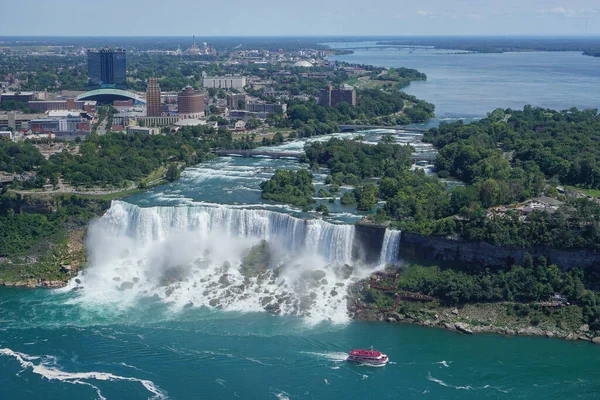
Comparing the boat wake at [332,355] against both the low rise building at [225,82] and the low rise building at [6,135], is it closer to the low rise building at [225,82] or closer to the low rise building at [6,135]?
the low rise building at [6,135]

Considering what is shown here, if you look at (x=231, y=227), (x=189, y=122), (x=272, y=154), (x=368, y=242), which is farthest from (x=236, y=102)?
(x=368, y=242)

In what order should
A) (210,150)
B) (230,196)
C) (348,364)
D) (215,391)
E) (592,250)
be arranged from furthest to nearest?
1. (210,150)
2. (230,196)
3. (592,250)
4. (348,364)
5. (215,391)

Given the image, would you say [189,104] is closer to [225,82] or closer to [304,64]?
[225,82]

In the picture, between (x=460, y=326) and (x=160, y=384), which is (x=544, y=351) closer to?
(x=460, y=326)

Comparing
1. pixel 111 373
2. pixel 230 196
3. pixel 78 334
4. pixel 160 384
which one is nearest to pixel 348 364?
pixel 160 384

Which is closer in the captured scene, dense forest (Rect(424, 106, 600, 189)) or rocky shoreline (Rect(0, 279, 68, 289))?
rocky shoreline (Rect(0, 279, 68, 289))

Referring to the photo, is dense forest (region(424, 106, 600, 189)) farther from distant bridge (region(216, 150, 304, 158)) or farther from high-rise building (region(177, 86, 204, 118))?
high-rise building (region(177, 86, 204, 118))

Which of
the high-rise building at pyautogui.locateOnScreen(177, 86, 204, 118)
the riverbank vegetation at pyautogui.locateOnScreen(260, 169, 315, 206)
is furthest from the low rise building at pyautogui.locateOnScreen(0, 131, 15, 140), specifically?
the riverbank vegetation at pyautogui.locateOnScreen(260, 169, 315, 206)
